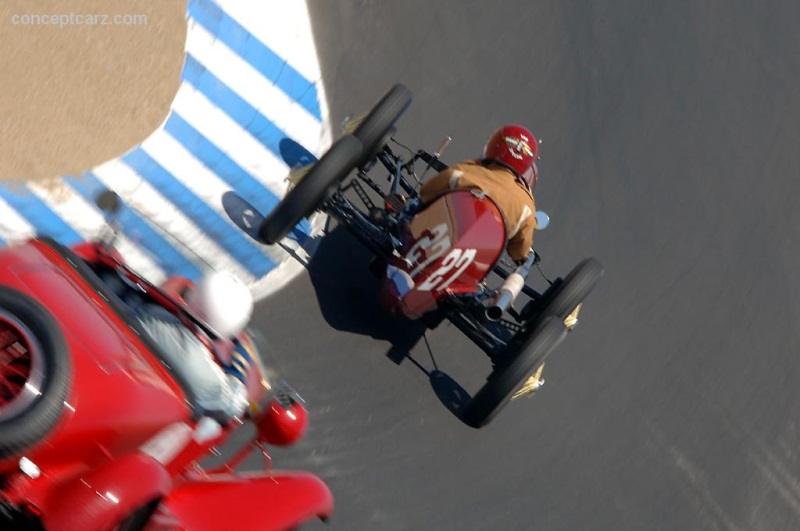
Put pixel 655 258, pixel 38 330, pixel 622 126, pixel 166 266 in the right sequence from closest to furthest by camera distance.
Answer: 1. pixel 38 330
2. pixel 166 266
3. pixel 655 258
4. pixel 622 126

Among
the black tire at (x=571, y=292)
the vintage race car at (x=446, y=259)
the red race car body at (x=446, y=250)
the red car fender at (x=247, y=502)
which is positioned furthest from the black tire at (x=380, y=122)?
the red car fender at (x=247, y=502)

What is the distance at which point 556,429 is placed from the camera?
6.66 meters

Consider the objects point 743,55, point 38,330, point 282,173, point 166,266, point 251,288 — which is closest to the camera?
point 38,330

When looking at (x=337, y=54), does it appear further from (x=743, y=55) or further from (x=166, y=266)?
(x=743, y=55)

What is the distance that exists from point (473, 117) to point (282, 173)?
1.84 meters

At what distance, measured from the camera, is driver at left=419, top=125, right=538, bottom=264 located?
6.03m

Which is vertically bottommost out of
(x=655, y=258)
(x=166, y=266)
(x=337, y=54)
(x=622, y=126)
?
(x=166, y=266)

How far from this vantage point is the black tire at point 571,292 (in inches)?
247

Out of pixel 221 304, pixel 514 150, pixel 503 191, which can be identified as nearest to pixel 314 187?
pixel 503 191

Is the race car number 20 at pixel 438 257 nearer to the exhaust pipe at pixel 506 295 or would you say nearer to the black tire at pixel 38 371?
the exhaust pipe at pixel 506 295

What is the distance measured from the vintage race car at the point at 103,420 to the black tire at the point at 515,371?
1.67 metres

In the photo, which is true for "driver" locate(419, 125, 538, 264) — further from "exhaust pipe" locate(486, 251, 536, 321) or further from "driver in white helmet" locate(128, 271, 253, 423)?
"driver in white helmet" locate(128, 271, 253, 423)

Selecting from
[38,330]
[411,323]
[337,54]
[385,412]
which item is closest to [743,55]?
[337,54]

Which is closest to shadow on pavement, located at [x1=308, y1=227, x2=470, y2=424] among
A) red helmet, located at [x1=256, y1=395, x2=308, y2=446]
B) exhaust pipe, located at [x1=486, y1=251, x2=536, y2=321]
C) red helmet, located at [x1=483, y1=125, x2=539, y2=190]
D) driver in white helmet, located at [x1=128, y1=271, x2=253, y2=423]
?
exhaust pipe, located at [x1=486, y1=251, x2=536, y2=321]
